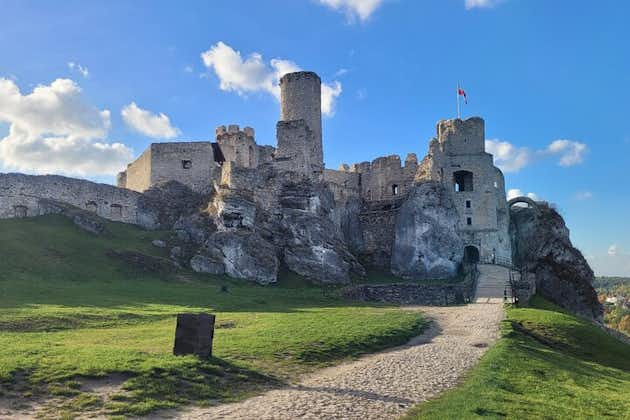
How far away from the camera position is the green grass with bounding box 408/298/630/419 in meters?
12.3

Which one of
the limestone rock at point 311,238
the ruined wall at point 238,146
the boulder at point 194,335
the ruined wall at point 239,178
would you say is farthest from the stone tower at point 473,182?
the boulder at point 194,335

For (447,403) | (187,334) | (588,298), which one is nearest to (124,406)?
(187,334)

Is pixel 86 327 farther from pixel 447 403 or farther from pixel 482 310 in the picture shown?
pixel 482 310

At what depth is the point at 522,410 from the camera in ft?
40.4

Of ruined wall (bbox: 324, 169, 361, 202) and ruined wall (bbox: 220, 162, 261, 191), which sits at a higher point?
ruined wall (bbox: 324, 169, 361, 202)

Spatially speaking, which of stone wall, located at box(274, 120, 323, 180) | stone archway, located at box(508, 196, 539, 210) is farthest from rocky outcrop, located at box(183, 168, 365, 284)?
stone archway, located at box(508, 196, 539, 210)

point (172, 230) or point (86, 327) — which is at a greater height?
point (172, 230)

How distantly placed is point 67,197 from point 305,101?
25.3 m

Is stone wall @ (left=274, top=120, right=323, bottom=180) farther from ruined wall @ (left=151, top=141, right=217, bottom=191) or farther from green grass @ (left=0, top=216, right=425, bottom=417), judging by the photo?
green grass @ (left=0, top=216, right=425, bottom=417)

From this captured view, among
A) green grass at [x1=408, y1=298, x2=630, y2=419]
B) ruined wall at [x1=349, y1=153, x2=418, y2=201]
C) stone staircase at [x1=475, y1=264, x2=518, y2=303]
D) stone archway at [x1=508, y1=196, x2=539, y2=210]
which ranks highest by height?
ruined wall at [x1=349, y1=153, x2=418, y2=201]

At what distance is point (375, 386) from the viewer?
13.7 m

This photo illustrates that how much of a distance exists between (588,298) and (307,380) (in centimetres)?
4938

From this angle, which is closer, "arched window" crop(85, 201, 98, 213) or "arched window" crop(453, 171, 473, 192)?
"arched window" crop(85, 201, 98, 213)

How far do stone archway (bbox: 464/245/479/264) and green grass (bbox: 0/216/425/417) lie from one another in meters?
21.1
